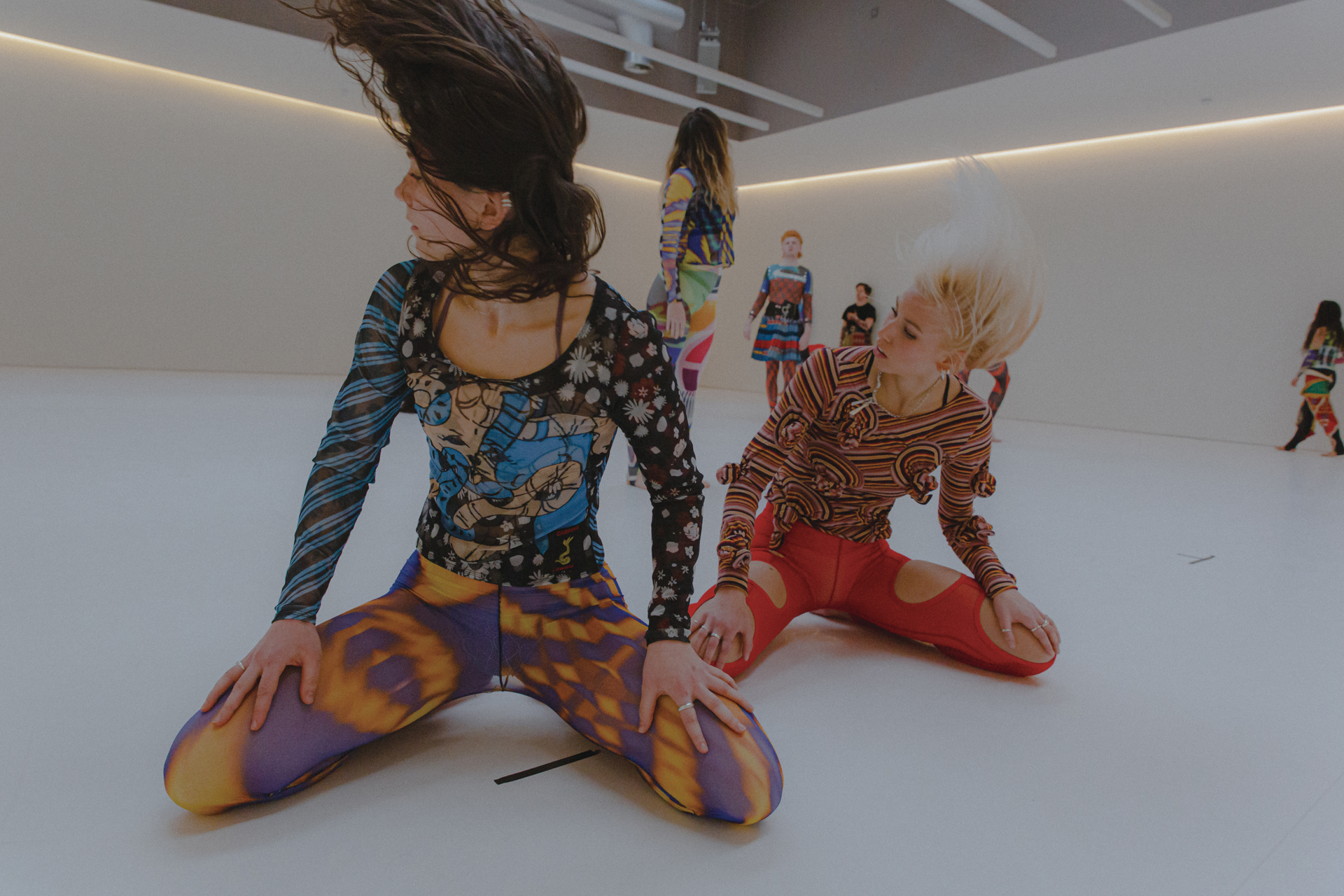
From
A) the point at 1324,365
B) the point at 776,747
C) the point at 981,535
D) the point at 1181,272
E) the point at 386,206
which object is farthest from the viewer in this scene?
the point at 386,206

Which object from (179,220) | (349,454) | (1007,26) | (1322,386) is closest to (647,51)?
(1007,26)

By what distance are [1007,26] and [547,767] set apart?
5490 millimetres

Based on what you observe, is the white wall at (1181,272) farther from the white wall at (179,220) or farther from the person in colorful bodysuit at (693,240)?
the white wall at (179,220)

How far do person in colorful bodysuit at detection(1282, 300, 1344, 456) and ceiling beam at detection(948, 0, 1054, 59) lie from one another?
3097mm

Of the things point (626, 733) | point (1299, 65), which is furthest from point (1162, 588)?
point (1299, 65)

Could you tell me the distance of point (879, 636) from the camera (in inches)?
69.2

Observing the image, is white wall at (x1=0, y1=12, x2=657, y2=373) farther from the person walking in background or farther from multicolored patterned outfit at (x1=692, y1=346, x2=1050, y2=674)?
multicolored patterned outfit at (x1=692, y1=346, x2=1050, y2=674)

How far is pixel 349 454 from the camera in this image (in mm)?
1037

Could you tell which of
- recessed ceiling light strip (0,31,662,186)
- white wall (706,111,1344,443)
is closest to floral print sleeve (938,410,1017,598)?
white wall (706,111,1344,443)

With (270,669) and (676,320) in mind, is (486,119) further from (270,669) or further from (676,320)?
(676,320)

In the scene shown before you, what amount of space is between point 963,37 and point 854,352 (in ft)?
18.8

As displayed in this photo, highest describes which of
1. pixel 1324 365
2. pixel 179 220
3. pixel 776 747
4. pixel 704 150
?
pixel 179 220

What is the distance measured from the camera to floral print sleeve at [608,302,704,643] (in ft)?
3.49

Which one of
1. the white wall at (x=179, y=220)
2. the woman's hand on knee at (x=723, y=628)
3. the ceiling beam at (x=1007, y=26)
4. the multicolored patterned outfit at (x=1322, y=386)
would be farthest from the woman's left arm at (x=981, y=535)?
the white wall at (x=179, y=220)
